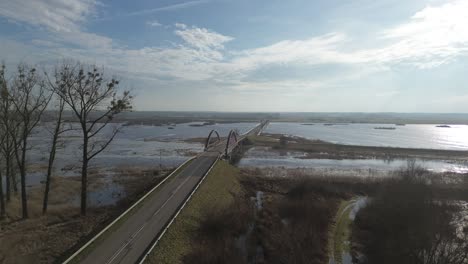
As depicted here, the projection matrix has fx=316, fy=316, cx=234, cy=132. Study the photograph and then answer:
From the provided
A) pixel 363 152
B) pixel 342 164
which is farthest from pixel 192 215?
pixel 363 152

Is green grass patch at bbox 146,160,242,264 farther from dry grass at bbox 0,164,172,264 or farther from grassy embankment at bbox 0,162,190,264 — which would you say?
dry grass at bbox 0,164,172,264

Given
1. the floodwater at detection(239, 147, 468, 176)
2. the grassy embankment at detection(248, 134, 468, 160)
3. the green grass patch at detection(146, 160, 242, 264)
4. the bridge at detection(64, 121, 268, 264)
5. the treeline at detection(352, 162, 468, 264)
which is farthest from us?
the grassy embankment at detection(248, 134, 468, 160)

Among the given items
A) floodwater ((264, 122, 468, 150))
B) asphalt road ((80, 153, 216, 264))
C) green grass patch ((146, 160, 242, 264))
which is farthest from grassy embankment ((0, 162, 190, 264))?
floodwater ((264, 122, 468, 150))

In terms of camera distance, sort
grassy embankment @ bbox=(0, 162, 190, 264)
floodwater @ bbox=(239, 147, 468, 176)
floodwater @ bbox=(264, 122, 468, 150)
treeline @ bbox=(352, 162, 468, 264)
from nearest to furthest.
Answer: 1. grassy embankment @ bbox=(0, 162, 190, 264)
2. treeline @ bbox=(352, 162, 468, 264)
3. floodwater @ bbox=(239, 147, 468, 176)
4. floodwater @ bbox=(264, 122, 468, 150)

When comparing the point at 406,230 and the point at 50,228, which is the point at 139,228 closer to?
the point at 50,228

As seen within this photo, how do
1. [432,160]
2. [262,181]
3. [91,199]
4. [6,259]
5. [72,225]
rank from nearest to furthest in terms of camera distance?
1. [6,259]
2. [72,225]
3. [91,199]
4. [262,181]
5. [432,160]

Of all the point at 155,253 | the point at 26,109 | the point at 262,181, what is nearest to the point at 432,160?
the point at 262,181

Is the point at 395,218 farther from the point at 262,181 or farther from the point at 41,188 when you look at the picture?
the point at 41,188
